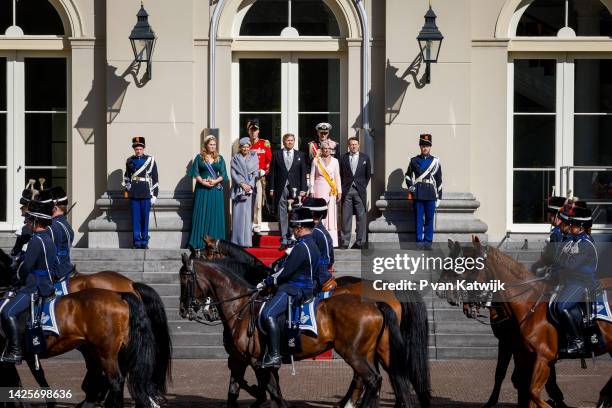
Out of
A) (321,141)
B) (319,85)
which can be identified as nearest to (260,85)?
(319,85)

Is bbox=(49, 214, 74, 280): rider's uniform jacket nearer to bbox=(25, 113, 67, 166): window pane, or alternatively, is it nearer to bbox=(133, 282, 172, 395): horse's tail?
bbox=(133, 282, 172, 395): horse's tail

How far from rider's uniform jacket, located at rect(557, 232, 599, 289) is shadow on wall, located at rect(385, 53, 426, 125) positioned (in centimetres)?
822

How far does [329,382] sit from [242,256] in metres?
2.55

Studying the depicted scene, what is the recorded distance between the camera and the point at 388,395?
50.9 feet

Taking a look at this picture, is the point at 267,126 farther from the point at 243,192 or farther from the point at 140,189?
the point at 140,189

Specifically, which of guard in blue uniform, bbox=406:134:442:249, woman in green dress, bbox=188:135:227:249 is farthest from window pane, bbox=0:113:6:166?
guard in blue uniform, bbox=406:134:442:249

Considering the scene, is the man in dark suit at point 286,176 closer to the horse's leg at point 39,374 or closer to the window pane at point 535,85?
the window pane at point 535,85

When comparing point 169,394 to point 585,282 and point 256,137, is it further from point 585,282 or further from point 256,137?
point 256,137

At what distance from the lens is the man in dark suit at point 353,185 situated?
68.9 feet

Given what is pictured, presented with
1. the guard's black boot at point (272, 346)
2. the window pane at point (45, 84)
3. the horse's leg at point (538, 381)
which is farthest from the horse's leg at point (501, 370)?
the window pane at point (45, 84)

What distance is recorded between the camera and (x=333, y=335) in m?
13.5

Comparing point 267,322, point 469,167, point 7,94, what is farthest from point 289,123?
point 267,322

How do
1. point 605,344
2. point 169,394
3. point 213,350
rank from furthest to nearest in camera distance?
point 213,350, point 169,394, point 605,344

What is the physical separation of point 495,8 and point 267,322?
10.4 meters
